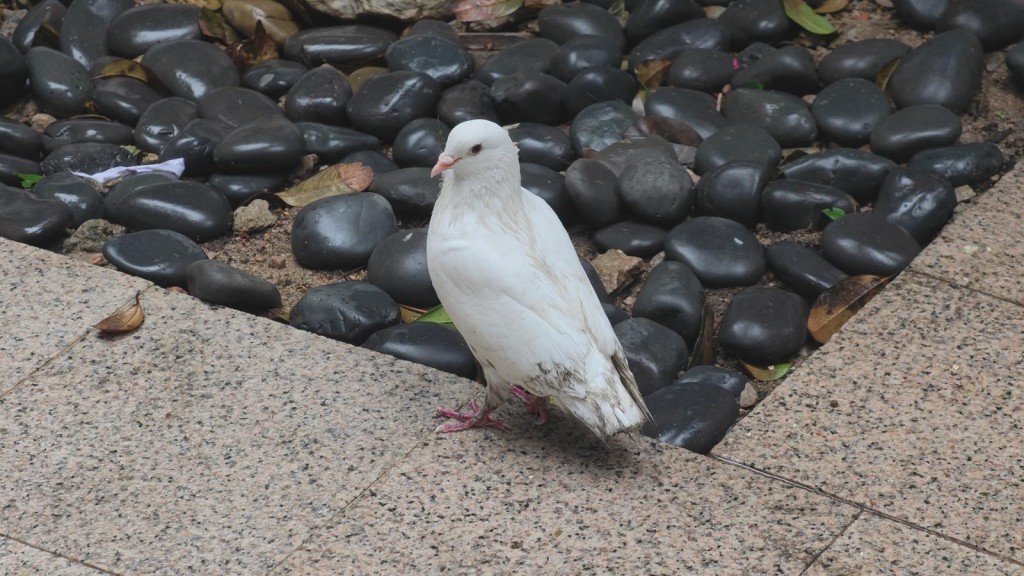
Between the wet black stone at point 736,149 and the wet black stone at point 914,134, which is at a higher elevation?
the wet black stone at point 914,134

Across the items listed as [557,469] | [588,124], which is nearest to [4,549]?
[557,469]

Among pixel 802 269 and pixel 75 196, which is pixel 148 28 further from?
pixel 802 269

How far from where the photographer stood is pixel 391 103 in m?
5.75

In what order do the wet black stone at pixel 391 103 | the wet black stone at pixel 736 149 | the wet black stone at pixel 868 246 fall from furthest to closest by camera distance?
the wet black stone at pixel 391 103
the wet black stone at pixel 736 149
the wet black stone at pixel 868 246

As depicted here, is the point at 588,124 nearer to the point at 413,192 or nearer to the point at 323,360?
the point at 413,192

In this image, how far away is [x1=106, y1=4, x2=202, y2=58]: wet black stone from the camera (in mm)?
6426

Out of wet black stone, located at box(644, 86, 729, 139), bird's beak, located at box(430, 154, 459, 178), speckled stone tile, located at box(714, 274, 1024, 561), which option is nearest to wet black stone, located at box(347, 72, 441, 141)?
wet black stone, located at box(644, 86, 729, 139)

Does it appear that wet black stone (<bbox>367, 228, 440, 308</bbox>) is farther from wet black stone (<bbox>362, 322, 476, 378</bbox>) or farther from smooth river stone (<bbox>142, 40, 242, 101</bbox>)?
smooth river stone (<bbox>142, 40, 242, 101</bbox>)

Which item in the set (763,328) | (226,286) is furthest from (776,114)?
(226,286)

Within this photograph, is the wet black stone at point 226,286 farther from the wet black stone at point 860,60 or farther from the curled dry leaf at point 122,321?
the wet black stone at point 860,60

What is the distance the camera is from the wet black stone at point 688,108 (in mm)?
5688

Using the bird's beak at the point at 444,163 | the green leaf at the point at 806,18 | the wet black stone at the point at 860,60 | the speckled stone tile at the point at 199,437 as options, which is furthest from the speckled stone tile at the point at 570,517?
the green leaf at the point at 806,18

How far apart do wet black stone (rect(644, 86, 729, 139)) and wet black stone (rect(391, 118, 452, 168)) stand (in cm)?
106

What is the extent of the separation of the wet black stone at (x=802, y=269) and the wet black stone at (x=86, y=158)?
3148mm
